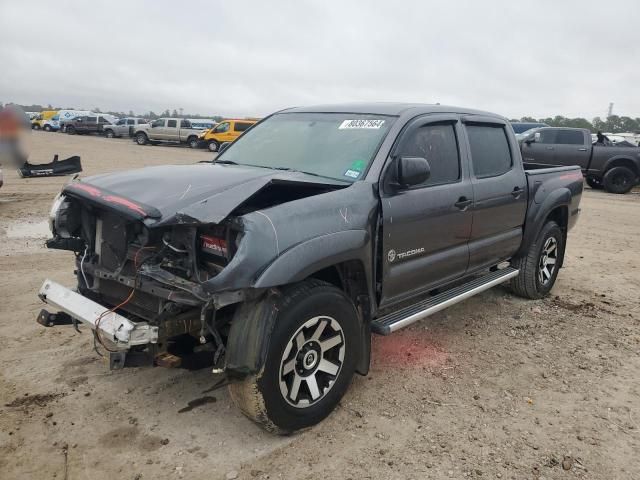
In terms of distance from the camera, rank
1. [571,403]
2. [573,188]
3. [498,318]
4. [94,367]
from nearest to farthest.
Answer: [571,403]
[94,367]
[498,318]
[573,188]

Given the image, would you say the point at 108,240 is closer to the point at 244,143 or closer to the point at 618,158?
the point at 244,143

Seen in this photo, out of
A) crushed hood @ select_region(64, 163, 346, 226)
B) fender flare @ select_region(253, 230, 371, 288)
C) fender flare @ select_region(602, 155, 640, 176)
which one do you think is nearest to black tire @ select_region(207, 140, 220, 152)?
fender flare @ select_region(602, 155, 640, 176)

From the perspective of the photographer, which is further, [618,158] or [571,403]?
[618,158]

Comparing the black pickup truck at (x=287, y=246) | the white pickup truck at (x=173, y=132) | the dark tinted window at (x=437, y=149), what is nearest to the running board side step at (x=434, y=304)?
the black pickup truck at (x=287, y=246)

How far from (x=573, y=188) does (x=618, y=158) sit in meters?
11.9

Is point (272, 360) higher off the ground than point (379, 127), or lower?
lower

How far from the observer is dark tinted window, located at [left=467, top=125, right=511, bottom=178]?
4.55 metres

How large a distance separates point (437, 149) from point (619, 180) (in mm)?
14839

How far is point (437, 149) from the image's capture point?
4.16 metres

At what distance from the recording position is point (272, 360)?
2.85 m

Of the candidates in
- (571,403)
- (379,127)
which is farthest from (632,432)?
(379,127)

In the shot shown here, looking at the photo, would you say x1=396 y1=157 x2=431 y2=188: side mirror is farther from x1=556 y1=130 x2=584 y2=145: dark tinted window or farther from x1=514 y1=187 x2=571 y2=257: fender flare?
x1=556 y1=130 x2=584 y2=145: dark tinted window

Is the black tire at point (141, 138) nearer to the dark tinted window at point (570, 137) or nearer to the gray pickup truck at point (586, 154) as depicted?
the gray pickup truck at point (586, 154)

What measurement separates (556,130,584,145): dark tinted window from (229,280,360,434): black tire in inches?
589
